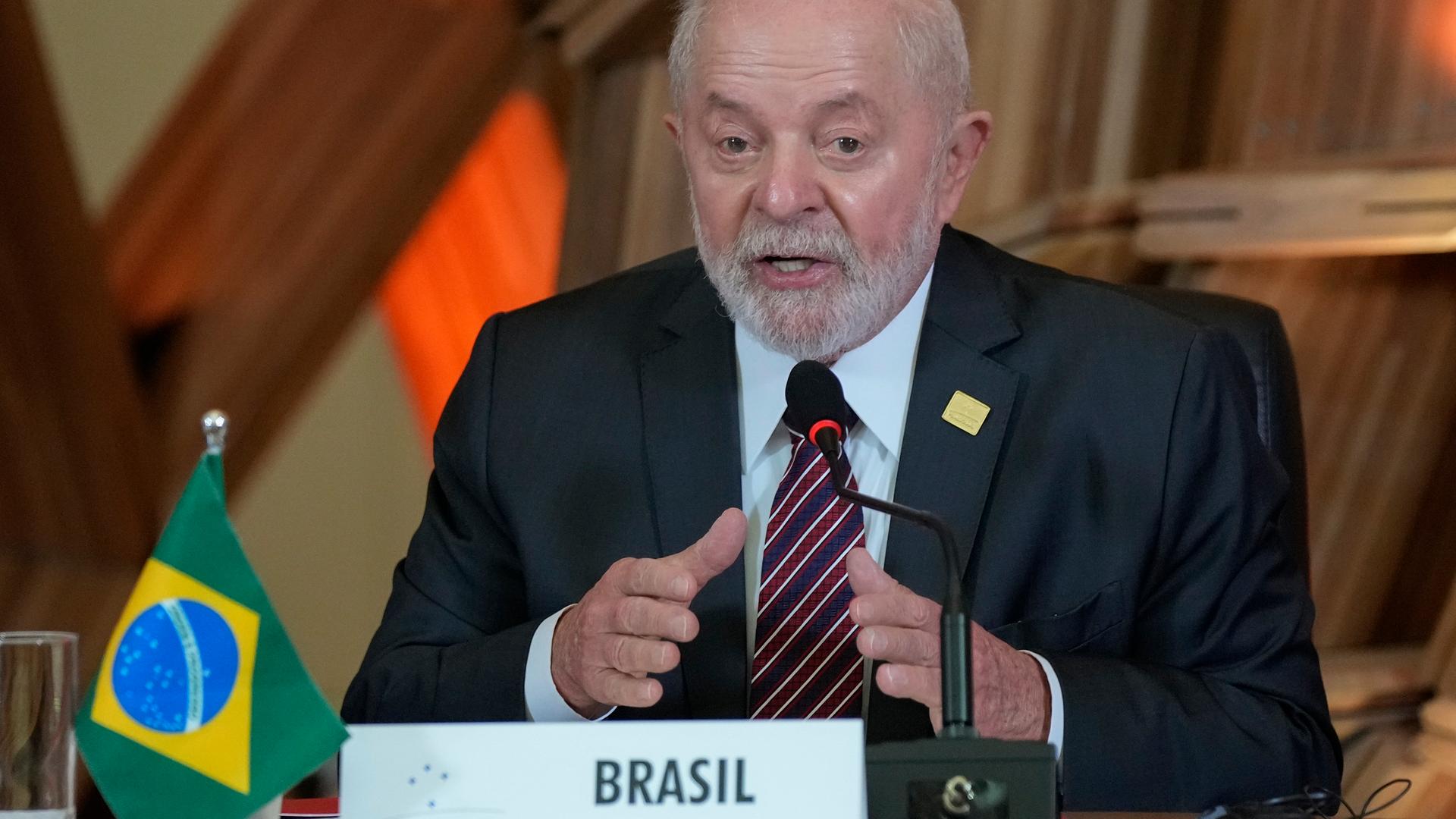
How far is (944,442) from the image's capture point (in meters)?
1.85

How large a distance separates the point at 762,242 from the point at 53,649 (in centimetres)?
87

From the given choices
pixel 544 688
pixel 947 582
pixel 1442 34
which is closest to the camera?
pixel 947 582

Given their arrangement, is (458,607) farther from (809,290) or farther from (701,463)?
(809,290)

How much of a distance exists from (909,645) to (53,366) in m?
2.86

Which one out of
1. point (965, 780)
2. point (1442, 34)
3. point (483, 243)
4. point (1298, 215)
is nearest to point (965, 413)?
point (965, 780)

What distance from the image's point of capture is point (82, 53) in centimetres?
385

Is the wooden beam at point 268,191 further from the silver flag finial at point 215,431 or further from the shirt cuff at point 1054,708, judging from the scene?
the silver flag finial at point 215,431

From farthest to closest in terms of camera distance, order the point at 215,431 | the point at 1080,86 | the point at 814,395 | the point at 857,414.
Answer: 1. the point at 1080,86
2. the point at 857,414
3. the point at 814,395
4. the point at 215,431

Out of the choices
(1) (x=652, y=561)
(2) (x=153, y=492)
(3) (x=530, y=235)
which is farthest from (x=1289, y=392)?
(2) (x=153, y=492)

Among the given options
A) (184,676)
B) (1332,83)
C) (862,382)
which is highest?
(1332,83)

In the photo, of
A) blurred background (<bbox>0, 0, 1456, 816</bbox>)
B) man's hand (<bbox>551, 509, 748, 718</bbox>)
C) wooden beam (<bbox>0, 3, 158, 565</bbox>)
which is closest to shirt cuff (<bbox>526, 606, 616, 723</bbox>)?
man's hand (<bbox>551, 509, 748, 718</bbox>)

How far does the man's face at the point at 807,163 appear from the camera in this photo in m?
1.81

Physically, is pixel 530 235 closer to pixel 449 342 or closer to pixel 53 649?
pixel 449 342

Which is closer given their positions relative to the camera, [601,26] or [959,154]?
[959,154]
